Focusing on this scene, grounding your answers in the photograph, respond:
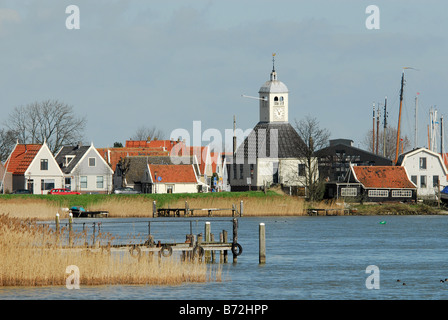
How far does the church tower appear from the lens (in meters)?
126

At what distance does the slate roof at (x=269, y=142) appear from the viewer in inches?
4717

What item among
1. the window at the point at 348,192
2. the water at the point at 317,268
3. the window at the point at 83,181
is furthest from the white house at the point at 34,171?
the water at the point at 317,268

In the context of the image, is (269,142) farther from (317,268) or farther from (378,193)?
(317,268)

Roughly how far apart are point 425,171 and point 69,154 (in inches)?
1803

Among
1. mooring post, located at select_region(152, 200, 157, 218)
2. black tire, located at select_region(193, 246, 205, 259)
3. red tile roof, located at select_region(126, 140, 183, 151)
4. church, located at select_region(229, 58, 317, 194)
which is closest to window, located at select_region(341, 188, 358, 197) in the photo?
church, located at select_region(229, 58, 317, 194)

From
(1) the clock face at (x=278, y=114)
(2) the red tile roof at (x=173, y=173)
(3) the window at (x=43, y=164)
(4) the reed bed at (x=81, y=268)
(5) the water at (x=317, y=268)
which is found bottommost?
(5) the water at (x=317, y=268)

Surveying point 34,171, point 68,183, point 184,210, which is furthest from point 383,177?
point 34,171

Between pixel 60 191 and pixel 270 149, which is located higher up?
pixel 270 149

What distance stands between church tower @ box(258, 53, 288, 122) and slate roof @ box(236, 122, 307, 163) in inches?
53.1

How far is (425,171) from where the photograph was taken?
366 ft

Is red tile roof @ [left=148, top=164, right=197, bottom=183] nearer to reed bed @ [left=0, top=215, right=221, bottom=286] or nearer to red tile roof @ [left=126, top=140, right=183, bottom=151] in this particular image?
red tile roof @ [left=126, top=140, right=183, bottom=151]

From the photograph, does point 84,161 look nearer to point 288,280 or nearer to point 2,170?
point 2,170

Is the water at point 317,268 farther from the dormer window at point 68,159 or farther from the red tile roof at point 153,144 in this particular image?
the red tile roof at point 153,144
